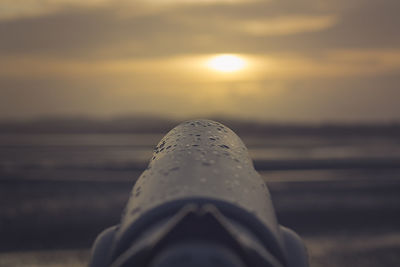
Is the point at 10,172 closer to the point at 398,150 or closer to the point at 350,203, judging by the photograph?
the point at 350,203

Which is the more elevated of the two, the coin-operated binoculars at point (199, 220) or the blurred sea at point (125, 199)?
the blurred sea at point (125, 199)

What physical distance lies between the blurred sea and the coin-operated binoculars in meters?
5.85

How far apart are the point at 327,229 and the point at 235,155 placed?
771cm

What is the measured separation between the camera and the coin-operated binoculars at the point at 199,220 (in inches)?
37.3

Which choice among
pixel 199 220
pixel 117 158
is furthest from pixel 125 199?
pixel 199 220

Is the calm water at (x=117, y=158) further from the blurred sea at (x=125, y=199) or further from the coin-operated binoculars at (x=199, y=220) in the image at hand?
the coin-operated binoculars at (x=199, y=220)

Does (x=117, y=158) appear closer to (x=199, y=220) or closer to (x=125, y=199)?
(x=125, y=199)

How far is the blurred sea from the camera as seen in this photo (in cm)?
748

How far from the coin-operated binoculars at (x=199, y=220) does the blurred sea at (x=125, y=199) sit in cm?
585

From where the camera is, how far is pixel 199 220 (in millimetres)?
996

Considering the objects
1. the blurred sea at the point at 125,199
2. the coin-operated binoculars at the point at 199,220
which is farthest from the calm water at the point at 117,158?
the coin-operated binoculars at the point at 199,220

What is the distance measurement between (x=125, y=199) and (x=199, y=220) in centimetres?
1003

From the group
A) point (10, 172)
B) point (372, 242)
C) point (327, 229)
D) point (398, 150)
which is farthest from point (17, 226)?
point (398, 150)

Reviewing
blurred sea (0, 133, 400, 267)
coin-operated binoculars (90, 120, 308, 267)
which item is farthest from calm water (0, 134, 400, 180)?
coin-operated binoculars (90, 120, 308, 267)
